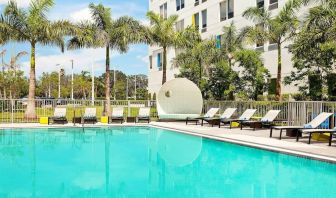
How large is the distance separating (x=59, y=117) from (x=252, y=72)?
42.6 ft

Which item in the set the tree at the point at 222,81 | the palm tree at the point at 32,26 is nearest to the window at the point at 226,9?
the tree at the point at 222,81

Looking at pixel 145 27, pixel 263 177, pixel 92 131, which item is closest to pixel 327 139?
pixel 263 177

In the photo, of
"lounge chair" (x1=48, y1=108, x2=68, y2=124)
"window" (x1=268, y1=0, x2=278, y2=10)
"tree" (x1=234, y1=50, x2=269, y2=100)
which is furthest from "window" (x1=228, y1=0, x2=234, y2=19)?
"lounge chair" (x1=48, y1=108, x2=68, y2=124)

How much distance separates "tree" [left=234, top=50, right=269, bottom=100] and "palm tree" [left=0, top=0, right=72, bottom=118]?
1195 centimetres

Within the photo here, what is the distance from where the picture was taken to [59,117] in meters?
24.4

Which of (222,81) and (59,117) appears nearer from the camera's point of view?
(59,117)

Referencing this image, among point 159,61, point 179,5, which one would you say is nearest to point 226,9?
point 179,5

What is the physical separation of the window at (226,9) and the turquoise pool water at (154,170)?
72.1 ft

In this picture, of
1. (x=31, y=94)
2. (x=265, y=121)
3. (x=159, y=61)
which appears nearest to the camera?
(x=265, y=121)

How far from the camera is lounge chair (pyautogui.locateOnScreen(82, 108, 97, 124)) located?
24.7 metres

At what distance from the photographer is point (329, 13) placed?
62.5 ft

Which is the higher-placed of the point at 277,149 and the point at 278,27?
the point at 278,27

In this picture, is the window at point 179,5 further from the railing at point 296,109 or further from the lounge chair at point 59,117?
the lounge chair at point 59,117

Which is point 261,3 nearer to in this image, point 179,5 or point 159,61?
point 179,5
